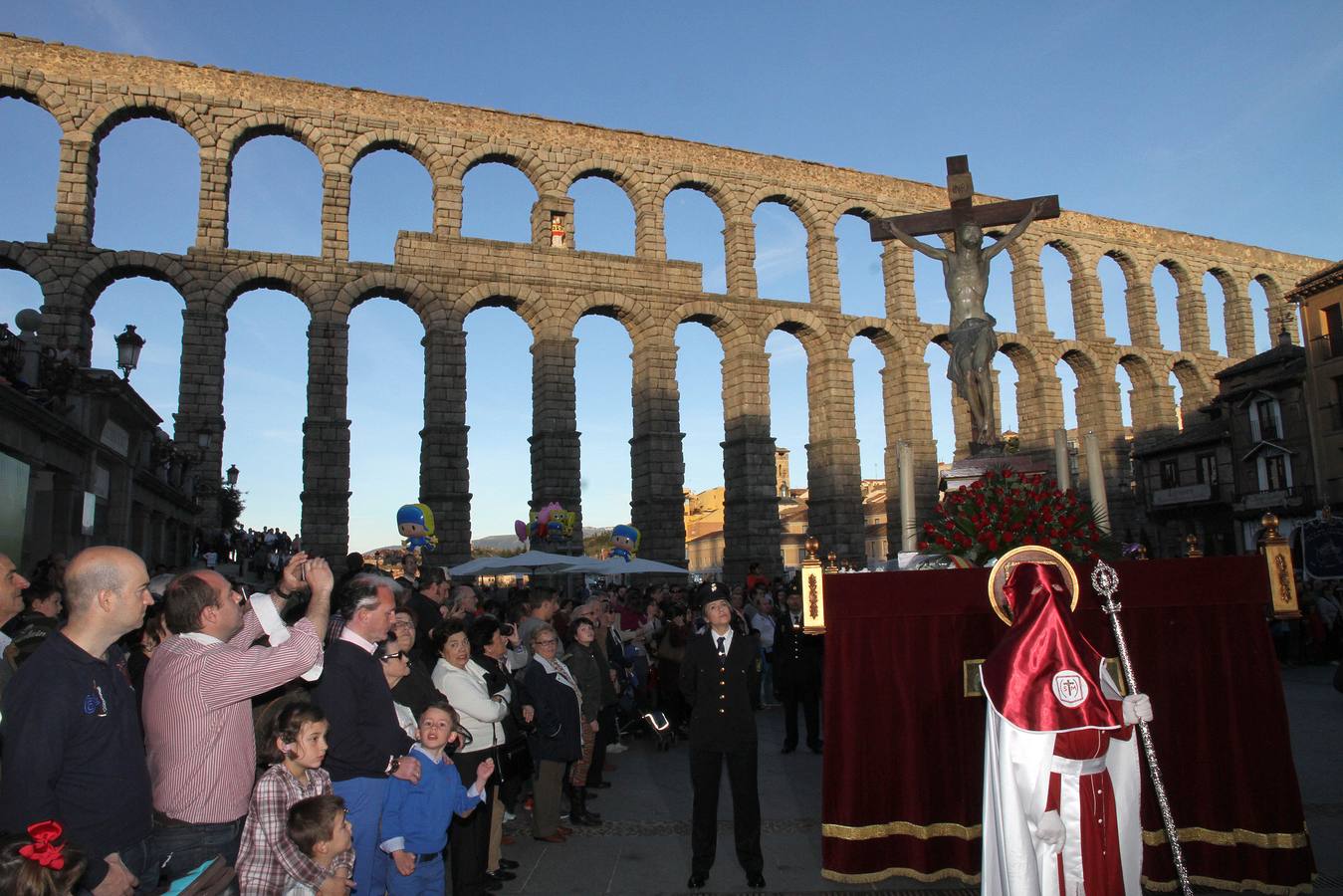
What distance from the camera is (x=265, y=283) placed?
83.1 ft

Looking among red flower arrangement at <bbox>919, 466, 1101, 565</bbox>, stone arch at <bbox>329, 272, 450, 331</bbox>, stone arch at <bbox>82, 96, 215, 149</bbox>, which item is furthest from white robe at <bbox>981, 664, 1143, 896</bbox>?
stone arch at <bbox>82, 96, 215, 149</bbox>

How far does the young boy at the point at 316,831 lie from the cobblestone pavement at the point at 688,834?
2506 mm

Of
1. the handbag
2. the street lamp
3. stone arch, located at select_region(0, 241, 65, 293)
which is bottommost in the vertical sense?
the handbag

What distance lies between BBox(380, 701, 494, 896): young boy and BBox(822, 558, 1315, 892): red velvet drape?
2356mm

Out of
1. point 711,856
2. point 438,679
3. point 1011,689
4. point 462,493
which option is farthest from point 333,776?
point 462,493

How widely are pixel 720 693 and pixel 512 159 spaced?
26.0m

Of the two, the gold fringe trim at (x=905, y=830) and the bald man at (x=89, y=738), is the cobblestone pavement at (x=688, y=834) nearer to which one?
the gold fringe trim at (x=905, y=830)

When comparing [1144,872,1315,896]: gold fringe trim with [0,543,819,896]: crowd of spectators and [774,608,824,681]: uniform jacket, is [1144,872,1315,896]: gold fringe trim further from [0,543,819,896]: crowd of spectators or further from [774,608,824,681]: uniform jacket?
[774,608,824,681]: uniform jacket

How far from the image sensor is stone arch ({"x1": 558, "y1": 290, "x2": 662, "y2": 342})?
2795 cm

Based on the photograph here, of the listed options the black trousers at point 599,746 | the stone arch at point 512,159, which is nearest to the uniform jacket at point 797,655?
the black trousers at point 599,746

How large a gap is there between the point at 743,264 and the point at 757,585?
1695 centimetres

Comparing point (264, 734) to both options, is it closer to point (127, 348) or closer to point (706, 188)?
A: point (127, 348)

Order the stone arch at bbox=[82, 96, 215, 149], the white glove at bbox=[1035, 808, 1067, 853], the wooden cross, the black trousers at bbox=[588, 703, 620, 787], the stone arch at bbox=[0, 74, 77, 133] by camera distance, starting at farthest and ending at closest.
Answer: the stone arch at bbox=[82, 96, 215, 149], the stone arch at bbox=[0, 74, 77, 133], the wooden cross, the black trousers at bbox=[588, 703, 620, 787], the white glove at bbox=[1035, 808, 1067, 853]

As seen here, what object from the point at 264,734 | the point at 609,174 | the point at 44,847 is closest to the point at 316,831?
the point at 264,734
